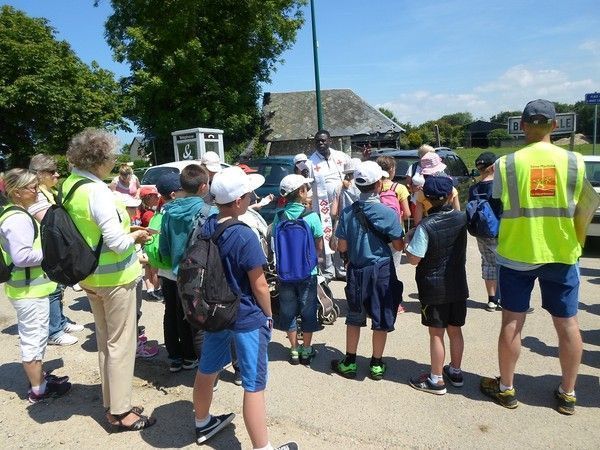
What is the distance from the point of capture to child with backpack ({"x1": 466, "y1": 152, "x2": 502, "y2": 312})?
394cm

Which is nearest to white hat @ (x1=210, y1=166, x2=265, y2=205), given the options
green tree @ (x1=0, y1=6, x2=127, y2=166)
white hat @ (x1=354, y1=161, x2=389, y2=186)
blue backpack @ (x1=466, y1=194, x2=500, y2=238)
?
white hat @ (x1=354, y1=161, x2=389, y2=186)

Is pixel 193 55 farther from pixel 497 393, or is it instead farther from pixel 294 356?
pixel 497 393

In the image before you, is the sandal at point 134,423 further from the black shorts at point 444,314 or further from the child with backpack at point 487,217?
the child with backpack at point 487,217

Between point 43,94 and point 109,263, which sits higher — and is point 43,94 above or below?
above

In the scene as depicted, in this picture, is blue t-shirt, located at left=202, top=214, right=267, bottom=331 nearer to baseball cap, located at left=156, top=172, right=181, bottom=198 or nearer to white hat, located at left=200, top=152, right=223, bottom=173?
baseball cap, located at left=156, top=172, right=181, bottom=198

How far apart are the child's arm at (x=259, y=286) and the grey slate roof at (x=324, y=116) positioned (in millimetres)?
24869

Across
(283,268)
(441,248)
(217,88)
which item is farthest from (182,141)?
(441,248)

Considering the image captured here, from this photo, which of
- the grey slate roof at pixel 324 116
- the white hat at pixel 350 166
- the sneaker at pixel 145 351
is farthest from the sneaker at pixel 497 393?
the grey slate roof at pixel 324 116

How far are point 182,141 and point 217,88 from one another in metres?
8.77

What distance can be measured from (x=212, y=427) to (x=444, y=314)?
6.04 feet

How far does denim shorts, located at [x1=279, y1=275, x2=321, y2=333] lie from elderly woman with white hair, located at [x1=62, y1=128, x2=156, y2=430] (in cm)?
133

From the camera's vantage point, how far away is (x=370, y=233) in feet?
11.8

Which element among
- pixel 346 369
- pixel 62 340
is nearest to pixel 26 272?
pixel 62 340

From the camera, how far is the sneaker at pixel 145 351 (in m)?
4.38
